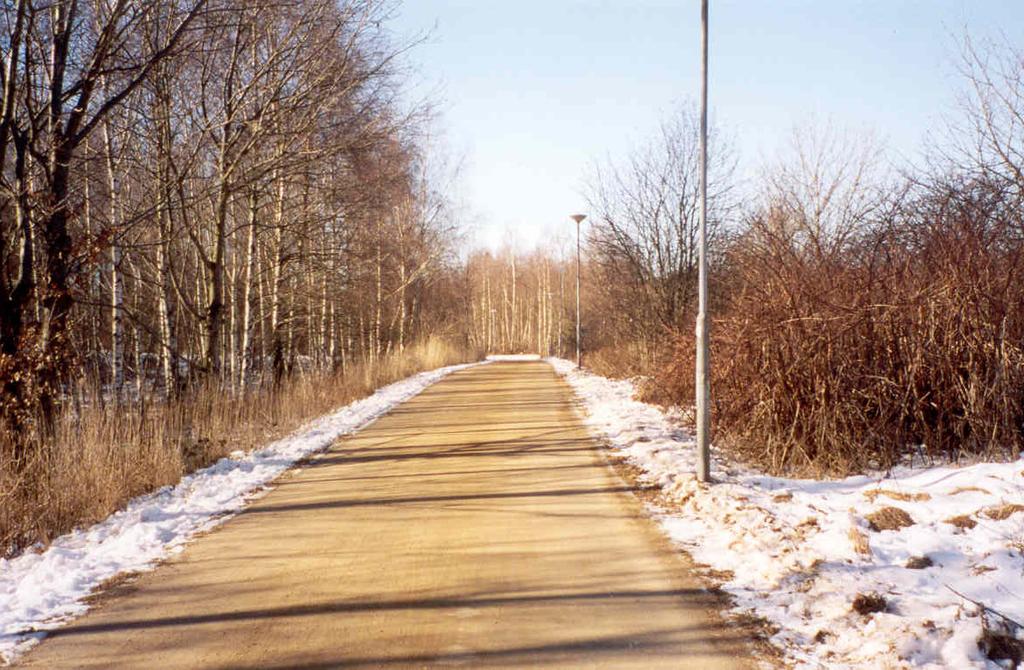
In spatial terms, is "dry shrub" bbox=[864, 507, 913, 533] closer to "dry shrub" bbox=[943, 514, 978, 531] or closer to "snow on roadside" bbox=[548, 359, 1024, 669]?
"snow on roadside" bbox=[548, 359, 1024, 669]

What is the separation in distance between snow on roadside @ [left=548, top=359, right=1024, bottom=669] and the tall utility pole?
33 cm

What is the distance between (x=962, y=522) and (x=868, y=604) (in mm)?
1992

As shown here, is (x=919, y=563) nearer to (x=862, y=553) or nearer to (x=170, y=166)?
(x=862, y=553)

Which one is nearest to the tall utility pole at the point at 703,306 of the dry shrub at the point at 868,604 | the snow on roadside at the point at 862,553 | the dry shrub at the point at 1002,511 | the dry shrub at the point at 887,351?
the snow on roadside at the point at 862,553

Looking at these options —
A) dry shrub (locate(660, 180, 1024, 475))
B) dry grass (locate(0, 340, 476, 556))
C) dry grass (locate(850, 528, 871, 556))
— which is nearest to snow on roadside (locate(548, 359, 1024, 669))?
dry grass (locate(850, 528, 871, 556))

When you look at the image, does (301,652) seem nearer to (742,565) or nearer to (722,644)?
(722,644)

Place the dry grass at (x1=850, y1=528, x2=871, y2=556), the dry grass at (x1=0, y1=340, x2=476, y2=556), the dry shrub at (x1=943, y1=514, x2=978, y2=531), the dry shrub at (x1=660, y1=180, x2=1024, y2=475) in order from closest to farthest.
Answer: the dry grass at (x1=850, y1=528, x2=871, y2=556) < the dry shrub at (x1=943, y1=514, x2=978, y2=531) < the dry grass at (x1=0, y1=340, x2=476, y2=556) < the dry shrub at (x1=660, y1=180, x2=1024, y2=475)

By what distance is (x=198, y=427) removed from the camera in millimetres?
10758

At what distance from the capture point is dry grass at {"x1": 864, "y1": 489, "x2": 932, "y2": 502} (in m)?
6.70

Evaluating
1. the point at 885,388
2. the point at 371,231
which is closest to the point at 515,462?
the point at 885,388

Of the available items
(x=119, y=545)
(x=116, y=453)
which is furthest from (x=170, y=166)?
(x=119, y=545)

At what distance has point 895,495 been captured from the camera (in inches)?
268

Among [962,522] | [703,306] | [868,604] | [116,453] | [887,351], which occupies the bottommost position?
[868,604]

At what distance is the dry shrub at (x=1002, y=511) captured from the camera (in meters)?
5.91
